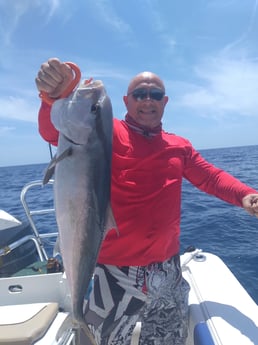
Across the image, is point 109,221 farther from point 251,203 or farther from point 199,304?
point 199,304

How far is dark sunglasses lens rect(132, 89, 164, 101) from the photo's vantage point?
2.61 m

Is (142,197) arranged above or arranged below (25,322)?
above

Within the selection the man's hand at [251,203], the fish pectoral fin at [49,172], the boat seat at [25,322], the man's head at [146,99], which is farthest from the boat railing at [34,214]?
the man's hand at [251,203]

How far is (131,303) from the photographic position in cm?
237

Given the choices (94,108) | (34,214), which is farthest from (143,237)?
(34,214)

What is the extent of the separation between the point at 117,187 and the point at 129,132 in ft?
1.60

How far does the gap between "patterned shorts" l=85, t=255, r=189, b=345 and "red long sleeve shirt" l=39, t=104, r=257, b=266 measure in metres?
0.09

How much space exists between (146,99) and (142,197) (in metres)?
0.80

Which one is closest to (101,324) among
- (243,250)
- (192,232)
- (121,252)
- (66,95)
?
(121,252)

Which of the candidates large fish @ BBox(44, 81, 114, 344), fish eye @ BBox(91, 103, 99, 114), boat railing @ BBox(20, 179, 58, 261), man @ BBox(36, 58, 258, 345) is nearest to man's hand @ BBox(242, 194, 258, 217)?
man @ BBox(36, 58, 258, 345)

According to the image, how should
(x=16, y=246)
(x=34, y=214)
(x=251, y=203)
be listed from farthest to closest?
1. (x=16, y=246)
2. (x=34, y=214)
3. (x=251, y=203)

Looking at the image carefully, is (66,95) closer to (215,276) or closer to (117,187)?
(117,187)

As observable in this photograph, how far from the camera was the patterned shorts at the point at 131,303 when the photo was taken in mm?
2344

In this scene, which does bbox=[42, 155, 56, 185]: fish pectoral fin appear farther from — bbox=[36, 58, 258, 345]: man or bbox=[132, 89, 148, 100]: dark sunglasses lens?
bbox=[132, 89, 148, 100]: dark sunglasses lens
